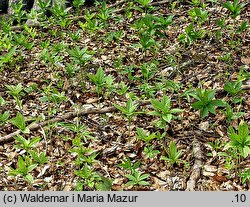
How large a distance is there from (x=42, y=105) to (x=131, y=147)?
1194 millimetres

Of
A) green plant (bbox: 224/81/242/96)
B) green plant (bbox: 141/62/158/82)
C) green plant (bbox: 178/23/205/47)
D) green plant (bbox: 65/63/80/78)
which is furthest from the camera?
green plant (bbox: 178/23/205/47)

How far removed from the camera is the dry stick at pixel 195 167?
9.62 ft

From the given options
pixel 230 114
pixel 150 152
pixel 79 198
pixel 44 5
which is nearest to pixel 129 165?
pixel 150 152

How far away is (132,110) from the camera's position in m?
3.35

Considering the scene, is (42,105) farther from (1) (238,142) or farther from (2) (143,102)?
(1) (238,142)

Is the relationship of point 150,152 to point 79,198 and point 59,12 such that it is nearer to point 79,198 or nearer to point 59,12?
point 79,198

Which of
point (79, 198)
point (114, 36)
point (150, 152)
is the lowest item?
point (79, 198)

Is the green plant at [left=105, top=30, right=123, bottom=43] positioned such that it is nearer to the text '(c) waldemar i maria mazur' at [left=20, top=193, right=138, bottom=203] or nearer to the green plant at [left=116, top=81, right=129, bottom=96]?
the green plant at [left=116, top=81, right=129, bottom=96]

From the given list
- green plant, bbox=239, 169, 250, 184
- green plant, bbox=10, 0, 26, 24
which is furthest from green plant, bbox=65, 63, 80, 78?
green plant, bbox=239, 169, 250, 184

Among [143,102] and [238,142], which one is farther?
[143,102]

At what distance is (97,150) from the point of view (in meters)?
3.38

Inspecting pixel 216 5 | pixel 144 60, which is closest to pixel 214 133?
pixel 144 60

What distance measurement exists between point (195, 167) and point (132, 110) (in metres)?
0.70

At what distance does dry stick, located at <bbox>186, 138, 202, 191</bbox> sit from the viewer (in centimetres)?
→ 293
